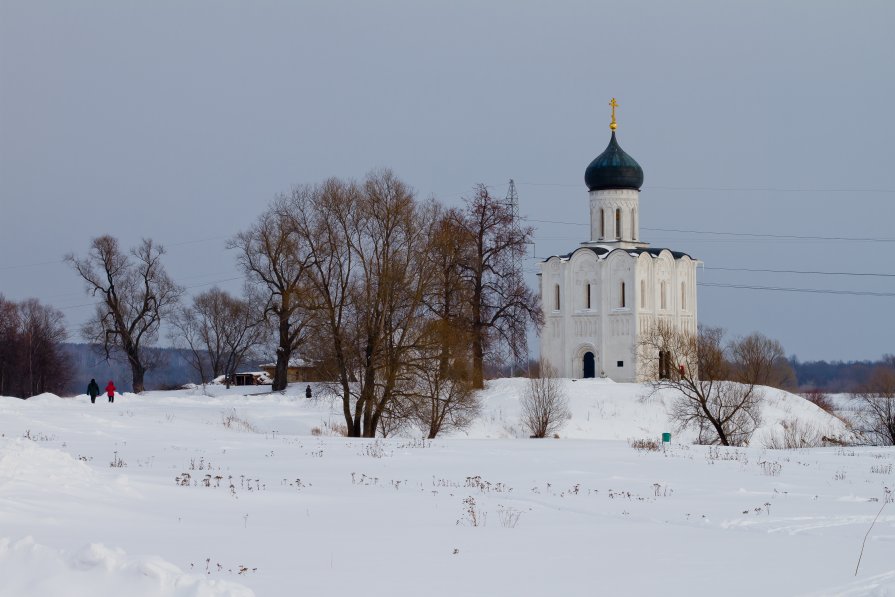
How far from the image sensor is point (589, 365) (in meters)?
55.5

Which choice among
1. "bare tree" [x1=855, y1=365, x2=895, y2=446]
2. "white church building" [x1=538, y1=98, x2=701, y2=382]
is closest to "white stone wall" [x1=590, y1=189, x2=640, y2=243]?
"white church building" [x1=538, y1=98, x2=701, y2=382]

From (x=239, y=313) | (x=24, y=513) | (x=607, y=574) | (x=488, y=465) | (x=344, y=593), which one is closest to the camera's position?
(x=344, y=593)

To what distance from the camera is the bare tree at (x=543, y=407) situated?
124 feet

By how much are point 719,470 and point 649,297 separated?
33.9 m

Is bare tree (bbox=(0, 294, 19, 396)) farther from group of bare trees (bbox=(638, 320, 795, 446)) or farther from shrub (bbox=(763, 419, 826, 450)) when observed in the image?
shrub (bbox=(763, 419, 826, 450))

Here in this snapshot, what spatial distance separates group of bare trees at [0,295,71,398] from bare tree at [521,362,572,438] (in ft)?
126

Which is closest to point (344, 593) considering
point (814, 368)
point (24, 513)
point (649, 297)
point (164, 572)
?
point (164, 572)

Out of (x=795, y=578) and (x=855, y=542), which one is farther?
(x=855, y=542)

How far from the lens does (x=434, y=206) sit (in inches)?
1335

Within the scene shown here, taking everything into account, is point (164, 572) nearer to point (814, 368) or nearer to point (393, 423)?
point (393, 423)

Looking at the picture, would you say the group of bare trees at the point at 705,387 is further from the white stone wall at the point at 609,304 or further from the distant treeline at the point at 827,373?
the distant treeline at the point at 827,373

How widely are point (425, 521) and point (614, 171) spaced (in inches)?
1721

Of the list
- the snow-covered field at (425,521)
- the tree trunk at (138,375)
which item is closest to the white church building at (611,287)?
the tree trunk at (138,375)

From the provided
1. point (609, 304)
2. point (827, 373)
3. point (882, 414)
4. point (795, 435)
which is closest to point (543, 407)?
point (795, 435)
